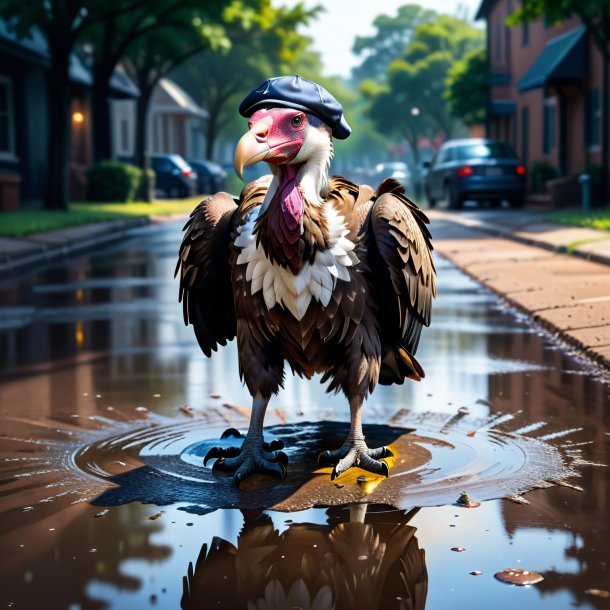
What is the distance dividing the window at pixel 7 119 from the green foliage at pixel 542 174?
14230 millimetres

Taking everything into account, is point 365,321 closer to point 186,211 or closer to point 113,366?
point 113,366

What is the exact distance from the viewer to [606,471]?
486 cm

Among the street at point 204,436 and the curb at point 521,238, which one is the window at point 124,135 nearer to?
the curb at point 521,238

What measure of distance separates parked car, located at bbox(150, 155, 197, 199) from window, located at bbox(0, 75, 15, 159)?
1089cm

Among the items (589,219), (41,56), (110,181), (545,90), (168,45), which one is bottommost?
(589,219)

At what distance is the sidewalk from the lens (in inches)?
355

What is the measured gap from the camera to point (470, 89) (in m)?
44.7

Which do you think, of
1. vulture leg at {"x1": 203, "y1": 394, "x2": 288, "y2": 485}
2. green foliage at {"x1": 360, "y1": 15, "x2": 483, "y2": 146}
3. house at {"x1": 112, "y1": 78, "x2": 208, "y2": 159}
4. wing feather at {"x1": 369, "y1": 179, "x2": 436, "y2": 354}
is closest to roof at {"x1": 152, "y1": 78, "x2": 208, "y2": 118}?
house at {"x1": 112, "y1": 78, "x2": 208, "y2": 159}

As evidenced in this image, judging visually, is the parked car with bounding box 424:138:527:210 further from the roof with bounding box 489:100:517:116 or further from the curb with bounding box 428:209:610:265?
the roof with bounding box 489:100:517:116

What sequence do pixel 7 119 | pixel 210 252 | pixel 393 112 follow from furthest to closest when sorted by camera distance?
pixel 393 112 < pixel 7 119 < pixel 210 252

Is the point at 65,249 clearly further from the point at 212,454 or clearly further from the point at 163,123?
the point at 163,123

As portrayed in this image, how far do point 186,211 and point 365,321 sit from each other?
1093 inches

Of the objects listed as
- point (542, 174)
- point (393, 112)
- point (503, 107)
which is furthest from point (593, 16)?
point (393, 112)

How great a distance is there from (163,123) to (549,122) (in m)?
29.6
